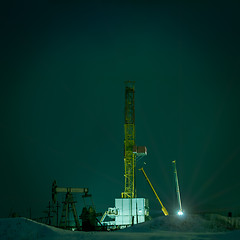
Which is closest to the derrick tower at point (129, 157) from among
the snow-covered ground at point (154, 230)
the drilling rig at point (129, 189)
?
the drilling rig at point (129, 189)

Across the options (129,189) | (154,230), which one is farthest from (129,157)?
(154,230)

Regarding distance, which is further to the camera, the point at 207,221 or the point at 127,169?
the point at 127,169

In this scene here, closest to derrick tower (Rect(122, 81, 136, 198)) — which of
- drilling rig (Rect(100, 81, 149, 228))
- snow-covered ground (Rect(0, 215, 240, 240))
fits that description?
drilling rig (Rect(100, 81, 149, 228))

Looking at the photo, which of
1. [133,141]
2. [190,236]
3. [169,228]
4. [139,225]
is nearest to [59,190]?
[139,225]

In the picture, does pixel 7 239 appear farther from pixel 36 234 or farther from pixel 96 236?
pixel 96 236

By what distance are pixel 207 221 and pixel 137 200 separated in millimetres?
29882

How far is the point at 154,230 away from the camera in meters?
30.1

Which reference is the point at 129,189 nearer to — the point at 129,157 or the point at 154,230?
the point at 129,157

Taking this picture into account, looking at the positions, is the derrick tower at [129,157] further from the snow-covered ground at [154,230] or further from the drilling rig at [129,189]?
the snow-covered ground at [154,230]

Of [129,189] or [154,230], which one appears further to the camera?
[129,189]

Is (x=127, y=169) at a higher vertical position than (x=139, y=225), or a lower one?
higher

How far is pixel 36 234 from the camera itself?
27.0 meters

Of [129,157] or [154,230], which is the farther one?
[129,157]

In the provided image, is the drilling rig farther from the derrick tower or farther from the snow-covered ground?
the snow-covered ground
